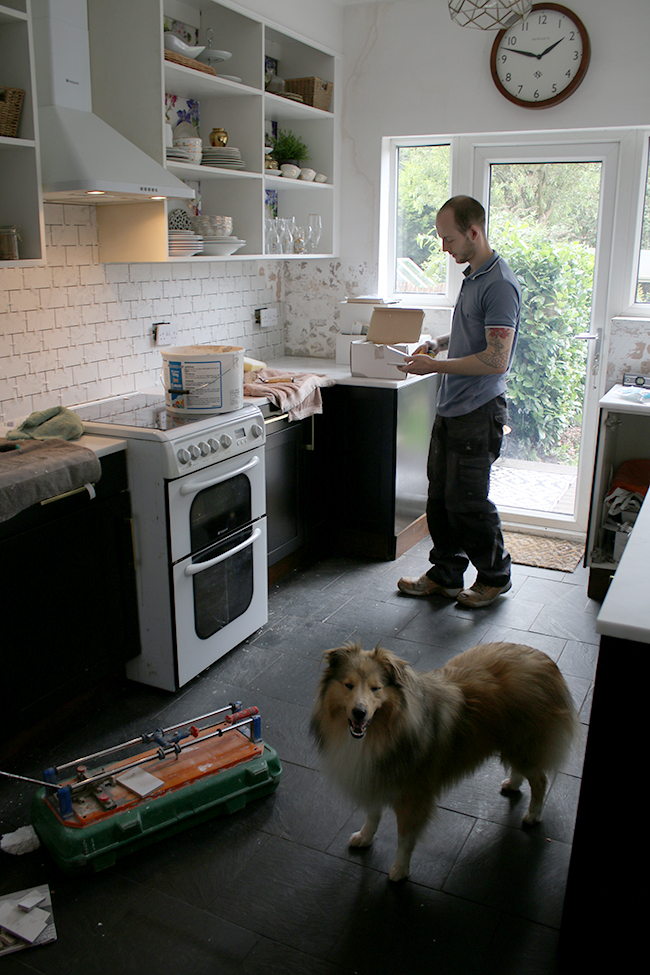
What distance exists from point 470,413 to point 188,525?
1388 millimetres

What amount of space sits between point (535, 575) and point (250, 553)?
1604 mm

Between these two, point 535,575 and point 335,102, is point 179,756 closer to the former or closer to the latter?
point 535,575

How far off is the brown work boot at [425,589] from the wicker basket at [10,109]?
2.45m

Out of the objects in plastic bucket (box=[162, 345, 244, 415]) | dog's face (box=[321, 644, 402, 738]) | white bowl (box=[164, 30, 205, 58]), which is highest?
white bowl (box=[164, 30, 205, 58])

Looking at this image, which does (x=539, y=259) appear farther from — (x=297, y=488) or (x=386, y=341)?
(x=297, y=488)

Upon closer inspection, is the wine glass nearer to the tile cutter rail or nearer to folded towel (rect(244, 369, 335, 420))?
folded towel (rect(244, 369, 335, 420))

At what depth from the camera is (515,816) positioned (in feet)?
7.68

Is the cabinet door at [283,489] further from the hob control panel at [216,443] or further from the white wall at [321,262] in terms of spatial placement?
the white wall at [321,262]

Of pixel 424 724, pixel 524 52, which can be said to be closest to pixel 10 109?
pixel 424 724

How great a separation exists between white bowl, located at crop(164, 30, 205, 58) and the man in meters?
1.23

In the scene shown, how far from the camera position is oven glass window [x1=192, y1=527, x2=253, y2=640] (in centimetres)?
296

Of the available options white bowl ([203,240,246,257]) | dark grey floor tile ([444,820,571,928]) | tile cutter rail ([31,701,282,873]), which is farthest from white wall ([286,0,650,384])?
tile cutter rail ([31,701,282,873])

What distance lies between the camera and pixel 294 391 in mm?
3691

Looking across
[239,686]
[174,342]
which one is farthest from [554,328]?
[239,686]
